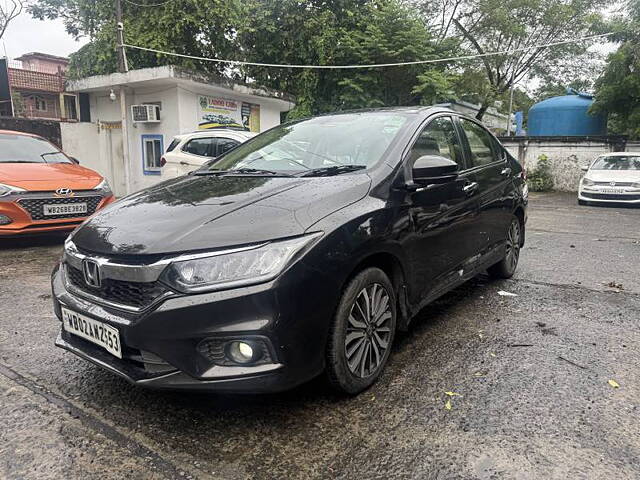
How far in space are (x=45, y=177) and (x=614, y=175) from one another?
41.7 feet

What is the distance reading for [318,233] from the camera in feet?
7.00

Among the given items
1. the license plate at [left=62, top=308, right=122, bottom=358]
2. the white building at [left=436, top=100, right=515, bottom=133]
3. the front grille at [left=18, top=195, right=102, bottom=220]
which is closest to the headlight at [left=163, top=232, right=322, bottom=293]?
the license plate at [left=62, top=308, right=122, bottom=358]

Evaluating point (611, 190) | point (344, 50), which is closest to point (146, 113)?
point (344, 50)

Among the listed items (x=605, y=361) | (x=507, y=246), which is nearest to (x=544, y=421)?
(x=605, y=361)

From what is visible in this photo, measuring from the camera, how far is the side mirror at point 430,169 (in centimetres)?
276

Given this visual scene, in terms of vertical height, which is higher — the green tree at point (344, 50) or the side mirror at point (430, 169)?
the green tree at point (344, 50)

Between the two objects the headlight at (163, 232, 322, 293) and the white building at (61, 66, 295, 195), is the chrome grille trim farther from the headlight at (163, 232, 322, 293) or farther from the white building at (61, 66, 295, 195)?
the white building at (61, 66, 295, 195)

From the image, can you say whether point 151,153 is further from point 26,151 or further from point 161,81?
point 26,151

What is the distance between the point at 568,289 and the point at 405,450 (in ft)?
10.0

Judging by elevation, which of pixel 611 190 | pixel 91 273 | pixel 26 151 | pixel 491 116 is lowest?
pixel 611 190

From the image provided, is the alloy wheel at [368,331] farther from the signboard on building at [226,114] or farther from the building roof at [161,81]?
the signboard on building at [226,114]

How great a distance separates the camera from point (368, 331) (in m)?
2.49

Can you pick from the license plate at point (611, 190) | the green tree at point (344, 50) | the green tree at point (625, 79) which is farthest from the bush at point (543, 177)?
the license plate at point (611, 190)

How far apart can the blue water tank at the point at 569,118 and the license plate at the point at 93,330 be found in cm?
2032
